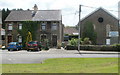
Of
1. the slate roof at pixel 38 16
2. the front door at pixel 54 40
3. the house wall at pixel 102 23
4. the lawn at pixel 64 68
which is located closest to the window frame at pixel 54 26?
the slate roof at pixel 38 16

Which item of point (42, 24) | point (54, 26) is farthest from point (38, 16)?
point (54, 26)

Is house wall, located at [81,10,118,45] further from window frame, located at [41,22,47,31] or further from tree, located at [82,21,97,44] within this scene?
window frame, located at [41,22,47,31]

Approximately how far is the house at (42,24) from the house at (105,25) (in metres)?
8.35

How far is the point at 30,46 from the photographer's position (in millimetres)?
39750

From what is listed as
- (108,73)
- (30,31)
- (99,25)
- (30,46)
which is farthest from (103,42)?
(108,73)

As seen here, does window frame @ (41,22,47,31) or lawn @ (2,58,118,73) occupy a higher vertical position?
window frame @ (41,22,47,31)

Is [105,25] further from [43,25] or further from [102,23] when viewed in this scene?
[43,25]

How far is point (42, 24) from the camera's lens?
159 ft

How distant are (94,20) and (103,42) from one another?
5119mm

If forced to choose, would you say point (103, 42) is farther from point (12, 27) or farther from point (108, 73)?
point (108, 73)

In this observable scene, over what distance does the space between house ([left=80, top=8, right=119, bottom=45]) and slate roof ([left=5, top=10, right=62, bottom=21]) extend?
7874mm

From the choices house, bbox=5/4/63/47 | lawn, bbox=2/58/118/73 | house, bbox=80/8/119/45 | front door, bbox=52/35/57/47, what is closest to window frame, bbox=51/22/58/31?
house, bbox=5/4/63/47

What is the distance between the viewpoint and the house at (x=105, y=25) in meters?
53.4

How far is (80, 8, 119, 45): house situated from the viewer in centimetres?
5336
